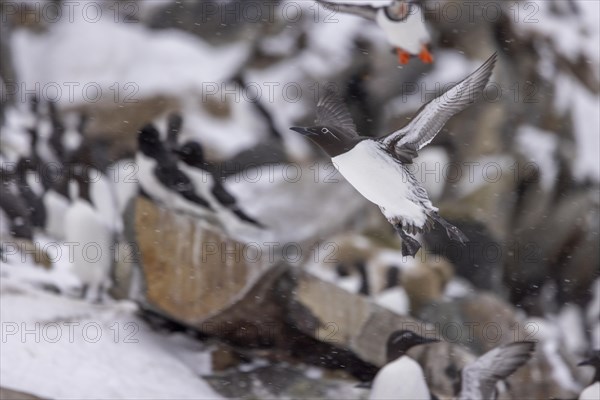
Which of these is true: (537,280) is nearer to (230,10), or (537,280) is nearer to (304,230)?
(304,230)

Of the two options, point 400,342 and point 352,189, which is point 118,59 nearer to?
point 352,189

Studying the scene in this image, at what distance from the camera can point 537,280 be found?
369 centimetres

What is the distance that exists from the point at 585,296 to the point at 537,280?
227 mm

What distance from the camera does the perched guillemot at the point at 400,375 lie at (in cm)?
285

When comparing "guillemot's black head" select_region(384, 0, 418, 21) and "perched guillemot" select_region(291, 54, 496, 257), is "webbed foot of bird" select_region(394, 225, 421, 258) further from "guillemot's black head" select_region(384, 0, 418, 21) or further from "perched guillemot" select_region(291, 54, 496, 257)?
"guillemot's black head" select_region(384, 0, 418, 21)

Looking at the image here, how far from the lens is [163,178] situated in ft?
11.5

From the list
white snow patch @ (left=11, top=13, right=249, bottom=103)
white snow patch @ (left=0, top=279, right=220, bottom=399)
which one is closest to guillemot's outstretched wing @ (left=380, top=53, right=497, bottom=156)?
white snow patch @ (left=0, top=279, right=220, bottom=399)

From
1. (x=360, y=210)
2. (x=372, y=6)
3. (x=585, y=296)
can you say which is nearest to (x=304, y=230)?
(x=360, y=210)

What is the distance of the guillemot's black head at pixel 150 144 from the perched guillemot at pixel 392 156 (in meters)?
1.83

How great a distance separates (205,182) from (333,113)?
1682 mm

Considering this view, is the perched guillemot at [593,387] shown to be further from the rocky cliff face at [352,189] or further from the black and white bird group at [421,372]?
the black and white bird group at [421,372]

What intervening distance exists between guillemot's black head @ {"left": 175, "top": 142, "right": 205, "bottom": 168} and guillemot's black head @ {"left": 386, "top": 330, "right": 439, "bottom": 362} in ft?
3.71

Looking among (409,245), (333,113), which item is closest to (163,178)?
(333,113)

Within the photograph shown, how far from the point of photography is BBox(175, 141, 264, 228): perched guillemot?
3.42 metres
